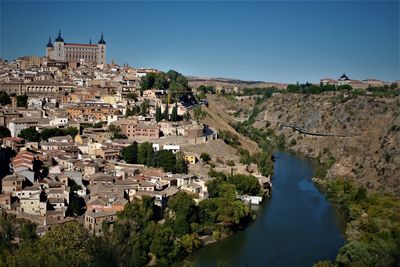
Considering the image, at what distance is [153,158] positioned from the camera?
687 inches

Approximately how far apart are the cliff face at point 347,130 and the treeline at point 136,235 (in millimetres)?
8161

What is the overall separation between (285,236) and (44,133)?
9768mm

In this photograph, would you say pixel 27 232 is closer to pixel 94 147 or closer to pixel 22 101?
pixel 94 147

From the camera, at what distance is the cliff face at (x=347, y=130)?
21406mm

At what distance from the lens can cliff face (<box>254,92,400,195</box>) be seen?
2141 centimetres

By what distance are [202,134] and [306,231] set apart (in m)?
7.84

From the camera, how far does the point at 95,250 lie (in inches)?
348

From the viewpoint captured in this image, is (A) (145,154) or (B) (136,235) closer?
(B) (136,235)

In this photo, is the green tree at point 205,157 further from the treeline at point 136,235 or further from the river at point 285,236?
the treeline at point 136,235

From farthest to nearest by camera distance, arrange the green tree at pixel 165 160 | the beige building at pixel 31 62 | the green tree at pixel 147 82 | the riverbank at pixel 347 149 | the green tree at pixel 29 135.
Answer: the beige building at pixel 31 62 < the green tree at pixel 147 82 < the green tree at pixel 29 135 < the green tree at pixel 165 160 < the riverbank at pixel 347 149

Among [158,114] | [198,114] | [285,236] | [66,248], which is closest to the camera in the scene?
[66,248]

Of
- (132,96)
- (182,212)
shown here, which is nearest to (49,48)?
(132,96)

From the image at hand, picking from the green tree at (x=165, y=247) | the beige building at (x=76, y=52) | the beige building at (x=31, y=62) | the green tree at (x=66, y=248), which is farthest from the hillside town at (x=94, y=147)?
the beige building at (x=76, y=52)

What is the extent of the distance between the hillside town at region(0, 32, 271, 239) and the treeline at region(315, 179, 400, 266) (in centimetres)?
293
